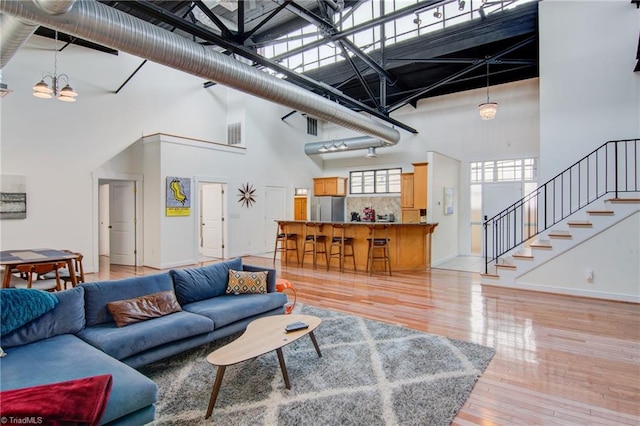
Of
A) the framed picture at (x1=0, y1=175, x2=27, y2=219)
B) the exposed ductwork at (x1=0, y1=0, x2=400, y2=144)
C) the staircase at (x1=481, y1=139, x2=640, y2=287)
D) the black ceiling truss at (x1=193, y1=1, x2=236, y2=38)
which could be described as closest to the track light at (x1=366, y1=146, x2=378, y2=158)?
the exposed ductwork at (x1=0, y1=0, x2=400, y2=144)

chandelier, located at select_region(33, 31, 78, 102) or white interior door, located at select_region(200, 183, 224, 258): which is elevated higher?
chandelier, located at select_region(33, 31, 78, 102)

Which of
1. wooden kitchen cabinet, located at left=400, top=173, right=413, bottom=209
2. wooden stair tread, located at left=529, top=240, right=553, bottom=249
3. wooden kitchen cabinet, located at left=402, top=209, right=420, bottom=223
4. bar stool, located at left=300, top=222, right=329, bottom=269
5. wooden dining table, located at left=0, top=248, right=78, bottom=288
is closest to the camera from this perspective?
wooden dining table, located at left=0, top=248, right=78, bottom=288

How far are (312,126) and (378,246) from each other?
6168mm

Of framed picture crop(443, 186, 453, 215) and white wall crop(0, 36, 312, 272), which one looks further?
framed picture crop(443, 186, 453, 215)

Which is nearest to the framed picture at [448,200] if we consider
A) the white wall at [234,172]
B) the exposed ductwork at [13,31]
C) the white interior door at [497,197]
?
the white interior door at [497,197]

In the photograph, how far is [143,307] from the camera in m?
3.02

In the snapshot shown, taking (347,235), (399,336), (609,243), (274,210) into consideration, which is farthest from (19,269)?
(609,243)

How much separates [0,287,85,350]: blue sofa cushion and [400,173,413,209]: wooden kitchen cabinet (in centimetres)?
738

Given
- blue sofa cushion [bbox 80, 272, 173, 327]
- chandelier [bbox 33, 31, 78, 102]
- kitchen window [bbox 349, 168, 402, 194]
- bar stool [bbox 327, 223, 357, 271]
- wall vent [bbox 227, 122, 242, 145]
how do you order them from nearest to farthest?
1. blue sofa cushion [bbox 80, 272, 173, 327]
2. chandelier [bbox 33, 31, 78, 102]
3. bar stool [bbox 327, 223, 357, 271]
4. wall vent [bbox 227, 122, 242, 145]
5. kitchen window [bbox 349, 168, 402, 194]

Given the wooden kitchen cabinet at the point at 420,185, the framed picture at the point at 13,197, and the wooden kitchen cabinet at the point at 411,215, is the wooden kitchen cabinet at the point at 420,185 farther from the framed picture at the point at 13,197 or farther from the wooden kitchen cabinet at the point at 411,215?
the framed picture at the point at 13,197

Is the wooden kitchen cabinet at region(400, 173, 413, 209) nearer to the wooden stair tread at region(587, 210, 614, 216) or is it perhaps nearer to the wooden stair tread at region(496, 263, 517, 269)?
the wooden stair tread at region(496, 263, 517, 269)

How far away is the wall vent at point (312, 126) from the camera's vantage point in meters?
11.5

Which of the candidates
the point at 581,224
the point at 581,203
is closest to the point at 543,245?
the point at 581,224

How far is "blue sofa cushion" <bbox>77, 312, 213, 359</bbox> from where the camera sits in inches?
100
